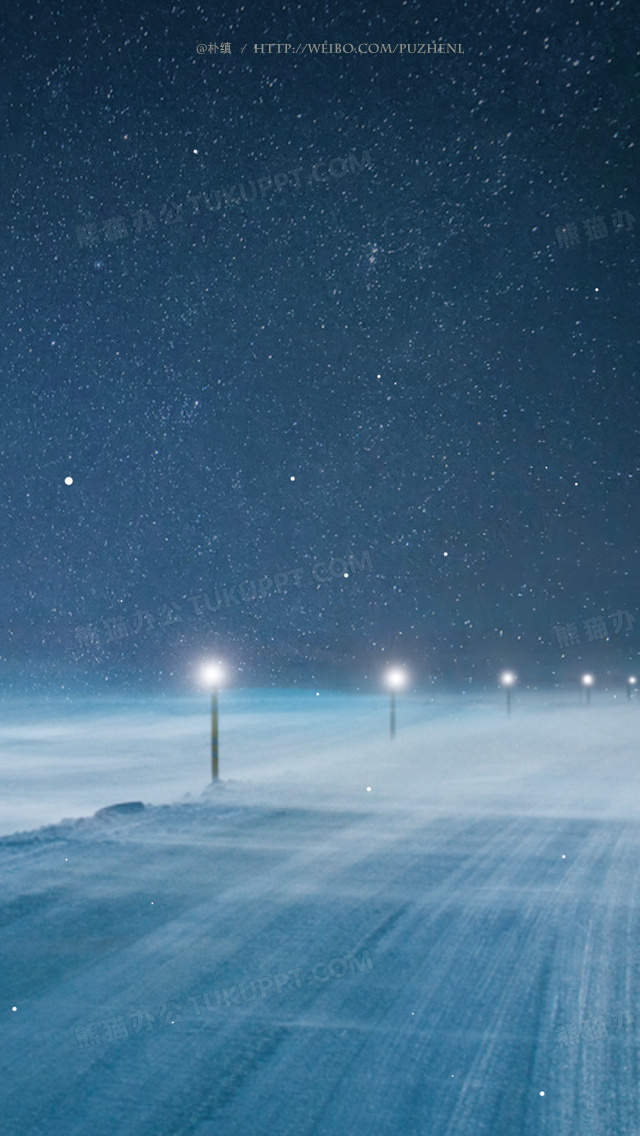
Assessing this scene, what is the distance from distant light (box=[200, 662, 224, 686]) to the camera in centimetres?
1748

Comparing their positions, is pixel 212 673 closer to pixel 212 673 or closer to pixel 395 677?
pixel 212 673

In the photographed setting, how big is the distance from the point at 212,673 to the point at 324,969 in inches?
459

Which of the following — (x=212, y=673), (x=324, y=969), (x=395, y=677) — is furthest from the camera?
(x=395, y=677)

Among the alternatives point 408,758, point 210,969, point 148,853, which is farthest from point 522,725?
point 210,969

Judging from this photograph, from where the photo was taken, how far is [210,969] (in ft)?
20.5

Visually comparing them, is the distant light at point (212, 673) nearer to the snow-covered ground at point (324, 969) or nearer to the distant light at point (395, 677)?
the snow-covered ground at point (324, 969)

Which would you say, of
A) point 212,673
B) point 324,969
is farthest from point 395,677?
point 324,969

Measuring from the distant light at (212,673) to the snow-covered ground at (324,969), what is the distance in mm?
2746

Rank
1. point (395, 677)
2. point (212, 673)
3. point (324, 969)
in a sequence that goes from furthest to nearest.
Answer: point (395, 677) < point (212, 673) < point (324, 969)

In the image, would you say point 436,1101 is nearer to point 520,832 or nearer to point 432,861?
point 432,861

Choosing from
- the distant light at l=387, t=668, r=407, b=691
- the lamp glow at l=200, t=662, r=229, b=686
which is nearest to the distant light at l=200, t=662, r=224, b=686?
the lamp glow at l=200, t=662, r=229, b=686

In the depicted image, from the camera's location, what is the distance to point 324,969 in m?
6.28

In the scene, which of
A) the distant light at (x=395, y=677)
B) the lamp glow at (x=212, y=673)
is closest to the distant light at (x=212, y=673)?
the lamp glow at (x=212, y=673)

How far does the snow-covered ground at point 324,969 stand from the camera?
433cm
